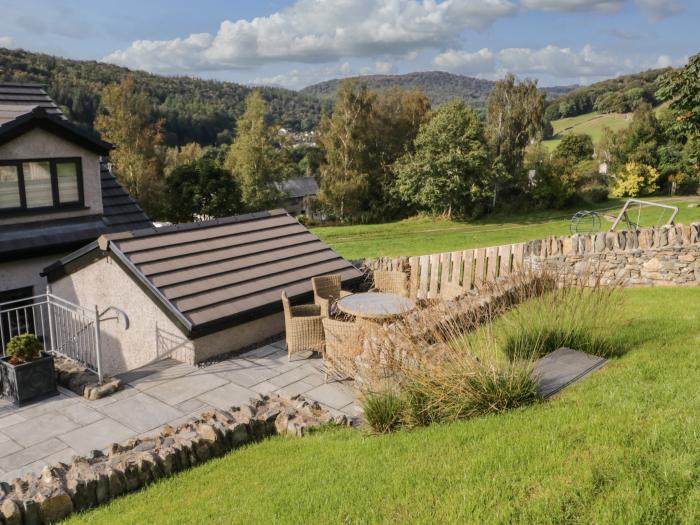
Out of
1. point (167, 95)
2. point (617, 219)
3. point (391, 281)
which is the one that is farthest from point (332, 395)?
point (167, 95)

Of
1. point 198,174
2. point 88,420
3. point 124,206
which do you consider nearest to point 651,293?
point 88,420

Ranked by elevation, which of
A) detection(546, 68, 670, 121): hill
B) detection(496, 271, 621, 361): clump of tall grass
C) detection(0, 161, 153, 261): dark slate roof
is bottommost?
detection(496, 271, 621, 361): clump of tall grass

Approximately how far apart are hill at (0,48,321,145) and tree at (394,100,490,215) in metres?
23.5

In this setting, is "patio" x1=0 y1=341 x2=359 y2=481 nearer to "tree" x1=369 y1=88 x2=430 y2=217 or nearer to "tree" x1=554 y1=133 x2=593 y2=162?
"tree" x1=369 y1=88 x2=430 y2=217

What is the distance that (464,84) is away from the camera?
161 meters

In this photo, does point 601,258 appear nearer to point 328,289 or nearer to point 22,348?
point 328,289

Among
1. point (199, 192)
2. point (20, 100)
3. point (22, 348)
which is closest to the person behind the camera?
point (22, 348)

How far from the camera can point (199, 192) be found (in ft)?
118

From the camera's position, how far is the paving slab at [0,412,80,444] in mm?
6555

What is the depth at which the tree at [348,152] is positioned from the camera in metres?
42.7

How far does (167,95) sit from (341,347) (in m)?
93.0

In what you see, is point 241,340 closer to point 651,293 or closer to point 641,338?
point 641,338

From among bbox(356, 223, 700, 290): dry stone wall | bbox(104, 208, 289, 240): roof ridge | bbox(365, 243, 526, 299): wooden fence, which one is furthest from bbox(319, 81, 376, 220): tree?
bbox(365, 243, 526, 299): wooden fence

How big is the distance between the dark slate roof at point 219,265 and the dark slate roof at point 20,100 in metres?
4.27
